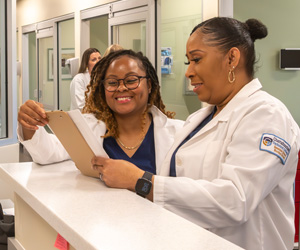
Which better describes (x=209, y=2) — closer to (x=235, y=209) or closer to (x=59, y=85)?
(x=235, y=209)

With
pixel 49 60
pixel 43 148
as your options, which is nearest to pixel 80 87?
pixel 49 60

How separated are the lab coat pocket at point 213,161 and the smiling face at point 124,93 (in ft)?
2.40

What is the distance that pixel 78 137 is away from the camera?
1388 mm

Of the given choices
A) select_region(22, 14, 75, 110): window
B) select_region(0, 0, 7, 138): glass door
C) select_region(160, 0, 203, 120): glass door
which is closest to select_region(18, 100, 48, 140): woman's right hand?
select_region(0, 0, 7, 138): glass door

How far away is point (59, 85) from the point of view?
287 inches

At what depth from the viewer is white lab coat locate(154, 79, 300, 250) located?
1163 mm

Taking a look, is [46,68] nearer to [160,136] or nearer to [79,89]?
[79,89]

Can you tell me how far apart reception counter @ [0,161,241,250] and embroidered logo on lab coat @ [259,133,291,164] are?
1.10ft

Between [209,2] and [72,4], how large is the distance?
3367 millimetres

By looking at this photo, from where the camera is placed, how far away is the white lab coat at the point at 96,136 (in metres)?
1.76

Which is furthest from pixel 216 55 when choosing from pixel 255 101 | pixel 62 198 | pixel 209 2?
pixel 209 2

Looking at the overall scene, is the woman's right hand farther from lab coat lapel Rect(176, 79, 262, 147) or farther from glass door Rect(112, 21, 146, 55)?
glass door Rect(112, 21, 146, 55)

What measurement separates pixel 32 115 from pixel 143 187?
1.86 feet

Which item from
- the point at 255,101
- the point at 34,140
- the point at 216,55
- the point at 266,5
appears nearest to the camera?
Answer: the point at 255,101
